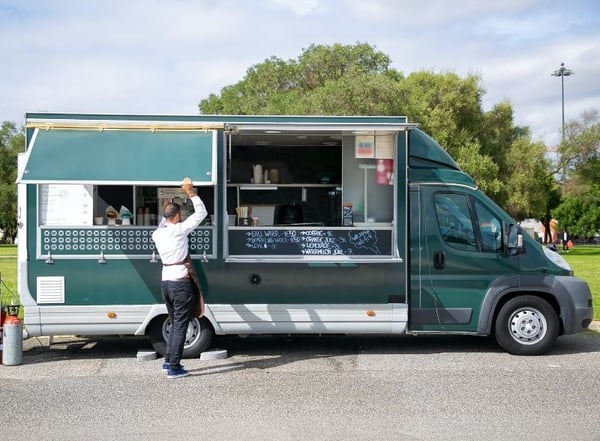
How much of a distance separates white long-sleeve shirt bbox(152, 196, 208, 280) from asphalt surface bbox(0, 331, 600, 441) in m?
1.13

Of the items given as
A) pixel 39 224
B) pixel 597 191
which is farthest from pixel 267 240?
pixel 597 191

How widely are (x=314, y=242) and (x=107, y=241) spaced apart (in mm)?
2429

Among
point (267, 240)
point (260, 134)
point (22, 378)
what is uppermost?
point (260, 134)

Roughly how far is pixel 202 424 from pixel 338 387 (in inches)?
66.4

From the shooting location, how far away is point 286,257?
8219 mm

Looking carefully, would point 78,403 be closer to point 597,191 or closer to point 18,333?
point 18,333

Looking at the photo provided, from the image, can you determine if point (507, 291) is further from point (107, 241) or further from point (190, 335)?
point (107, 241)

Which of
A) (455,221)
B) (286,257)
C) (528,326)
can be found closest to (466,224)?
(455,221)

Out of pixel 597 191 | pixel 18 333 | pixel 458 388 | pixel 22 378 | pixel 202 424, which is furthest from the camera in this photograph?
pixel 597 191

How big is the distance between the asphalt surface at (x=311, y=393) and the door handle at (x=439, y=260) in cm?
111

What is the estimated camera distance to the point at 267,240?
27.2 feet

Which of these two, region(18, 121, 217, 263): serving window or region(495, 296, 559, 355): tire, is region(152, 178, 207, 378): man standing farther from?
region(495, 296, 559, 355): tire

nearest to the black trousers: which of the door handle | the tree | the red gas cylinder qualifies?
the red gas cylinder

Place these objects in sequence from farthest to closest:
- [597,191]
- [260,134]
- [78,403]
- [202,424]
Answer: [597,191]
[260,134]
[78,403]
[202,424]
